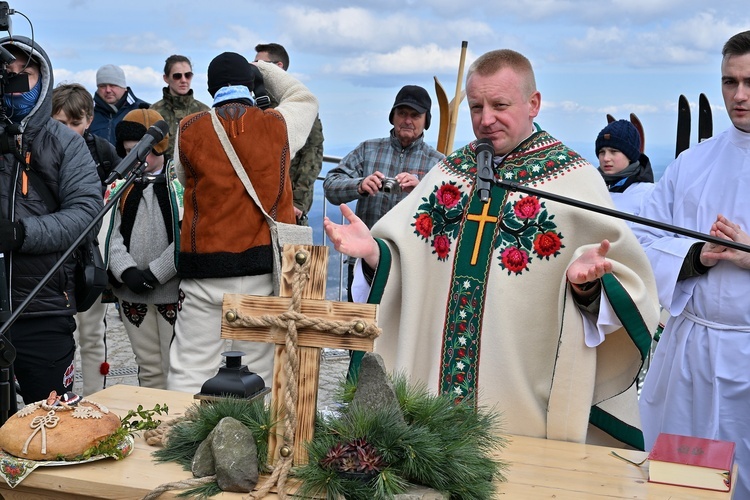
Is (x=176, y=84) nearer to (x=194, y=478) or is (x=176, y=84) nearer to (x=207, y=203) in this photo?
(x=207, y=203)

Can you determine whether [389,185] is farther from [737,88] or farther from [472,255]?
[737,88]

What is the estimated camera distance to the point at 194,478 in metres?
2.45

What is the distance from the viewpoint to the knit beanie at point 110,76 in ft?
27.0

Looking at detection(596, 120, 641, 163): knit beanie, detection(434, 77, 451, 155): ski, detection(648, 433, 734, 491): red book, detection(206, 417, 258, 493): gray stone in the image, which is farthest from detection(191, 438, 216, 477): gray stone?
detection(596, 120, 641, 163): knit beanie

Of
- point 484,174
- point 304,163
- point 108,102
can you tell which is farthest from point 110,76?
point 484,174

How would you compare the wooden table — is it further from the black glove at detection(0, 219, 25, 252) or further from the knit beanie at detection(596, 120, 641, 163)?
the knit beanie at detection(596, 120, 641, 163)

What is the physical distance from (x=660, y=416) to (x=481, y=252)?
3.98 ft

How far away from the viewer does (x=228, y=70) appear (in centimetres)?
478

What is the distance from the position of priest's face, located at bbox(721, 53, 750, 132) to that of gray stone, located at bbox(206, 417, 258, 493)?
2394mm

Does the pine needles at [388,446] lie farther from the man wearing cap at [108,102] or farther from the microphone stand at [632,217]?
the man wearing cap at [108,102]

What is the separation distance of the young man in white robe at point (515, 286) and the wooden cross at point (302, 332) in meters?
0.74

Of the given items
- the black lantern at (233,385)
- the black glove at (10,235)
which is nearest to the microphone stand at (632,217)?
the black lantern at (233,385)

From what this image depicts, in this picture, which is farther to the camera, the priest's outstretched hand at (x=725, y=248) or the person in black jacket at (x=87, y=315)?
the person in black jacket at (x=87, y=315)

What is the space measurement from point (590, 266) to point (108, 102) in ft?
20.2
